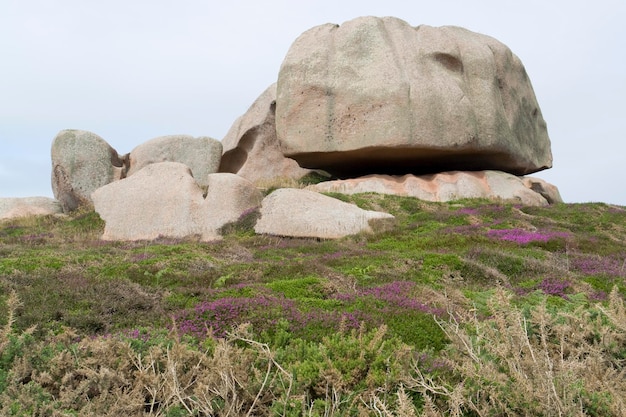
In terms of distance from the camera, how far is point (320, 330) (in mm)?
7699

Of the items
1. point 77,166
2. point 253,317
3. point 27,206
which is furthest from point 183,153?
point 253,317

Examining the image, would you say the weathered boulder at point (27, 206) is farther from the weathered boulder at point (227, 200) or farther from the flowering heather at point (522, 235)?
the flowering heather at point (522, 235)

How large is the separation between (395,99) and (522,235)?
13542 mm

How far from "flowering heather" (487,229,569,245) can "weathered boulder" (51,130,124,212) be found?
2182cm

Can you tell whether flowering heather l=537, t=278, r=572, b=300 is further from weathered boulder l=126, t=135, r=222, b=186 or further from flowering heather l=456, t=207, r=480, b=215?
weathered boulder l=126, t=135, r=222, b=186

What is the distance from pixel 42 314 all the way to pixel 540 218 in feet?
63.4

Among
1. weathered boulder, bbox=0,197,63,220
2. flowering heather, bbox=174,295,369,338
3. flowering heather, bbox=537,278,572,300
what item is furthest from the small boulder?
flowering heather, bbox=174,295,369,338

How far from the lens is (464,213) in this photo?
75.2 feet

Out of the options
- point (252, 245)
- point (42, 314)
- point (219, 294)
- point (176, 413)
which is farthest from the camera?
point (252, 245)

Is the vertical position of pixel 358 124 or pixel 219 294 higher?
pixel 358 124

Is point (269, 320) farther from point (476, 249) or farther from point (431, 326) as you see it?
point (476, 249)

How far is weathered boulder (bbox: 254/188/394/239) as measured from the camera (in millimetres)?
20236

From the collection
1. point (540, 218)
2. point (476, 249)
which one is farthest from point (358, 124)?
point (476, 249)

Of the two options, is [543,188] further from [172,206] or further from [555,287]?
[555,287]
